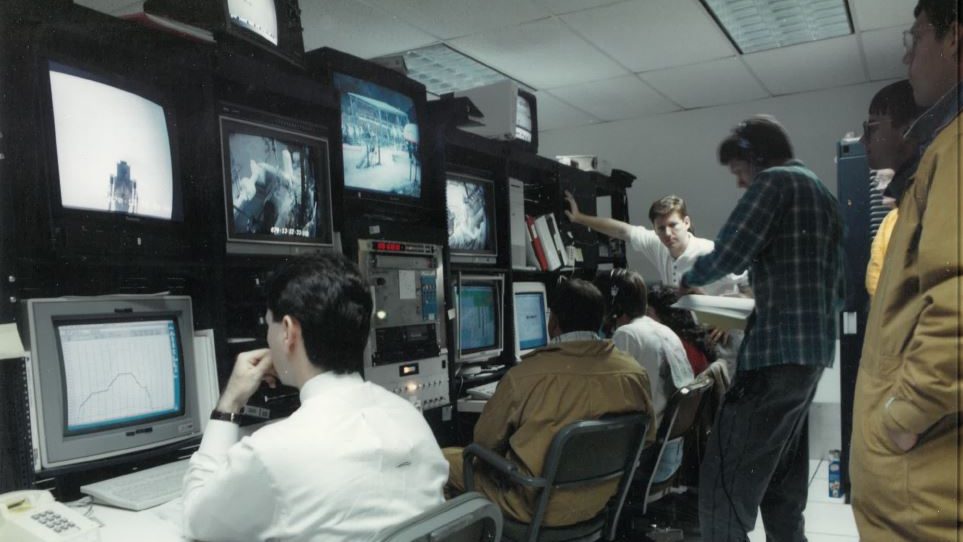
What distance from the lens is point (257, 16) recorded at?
1.79 metres

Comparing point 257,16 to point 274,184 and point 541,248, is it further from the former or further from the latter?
point 541,248

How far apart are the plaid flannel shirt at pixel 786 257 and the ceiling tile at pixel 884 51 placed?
2714 millimetres

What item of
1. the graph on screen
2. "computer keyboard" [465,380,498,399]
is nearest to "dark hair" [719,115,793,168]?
"computer keyboard" [465,380,498,399]

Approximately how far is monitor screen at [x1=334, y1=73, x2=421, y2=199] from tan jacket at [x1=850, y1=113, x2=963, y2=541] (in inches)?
60.2

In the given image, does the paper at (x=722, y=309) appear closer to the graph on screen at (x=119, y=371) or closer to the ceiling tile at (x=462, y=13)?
the graph on screen at (x=119, y=371)

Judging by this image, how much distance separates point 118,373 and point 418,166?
1275 millimetres

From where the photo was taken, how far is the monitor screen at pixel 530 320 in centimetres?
304

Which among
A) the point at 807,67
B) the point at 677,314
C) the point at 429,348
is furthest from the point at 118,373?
the point at 807,67

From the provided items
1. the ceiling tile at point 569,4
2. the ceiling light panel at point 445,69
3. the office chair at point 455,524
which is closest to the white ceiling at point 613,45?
the ceiling tile at point 569,4

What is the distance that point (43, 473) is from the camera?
1386mm

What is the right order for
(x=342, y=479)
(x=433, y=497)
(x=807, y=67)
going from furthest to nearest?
(x=807, y=67) < (x=433, y=497) < (x=342, y=479)

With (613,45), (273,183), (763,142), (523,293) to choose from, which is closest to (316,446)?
(273,183)

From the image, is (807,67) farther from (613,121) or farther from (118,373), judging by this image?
(118,373)

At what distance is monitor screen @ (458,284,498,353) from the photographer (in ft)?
8.91
